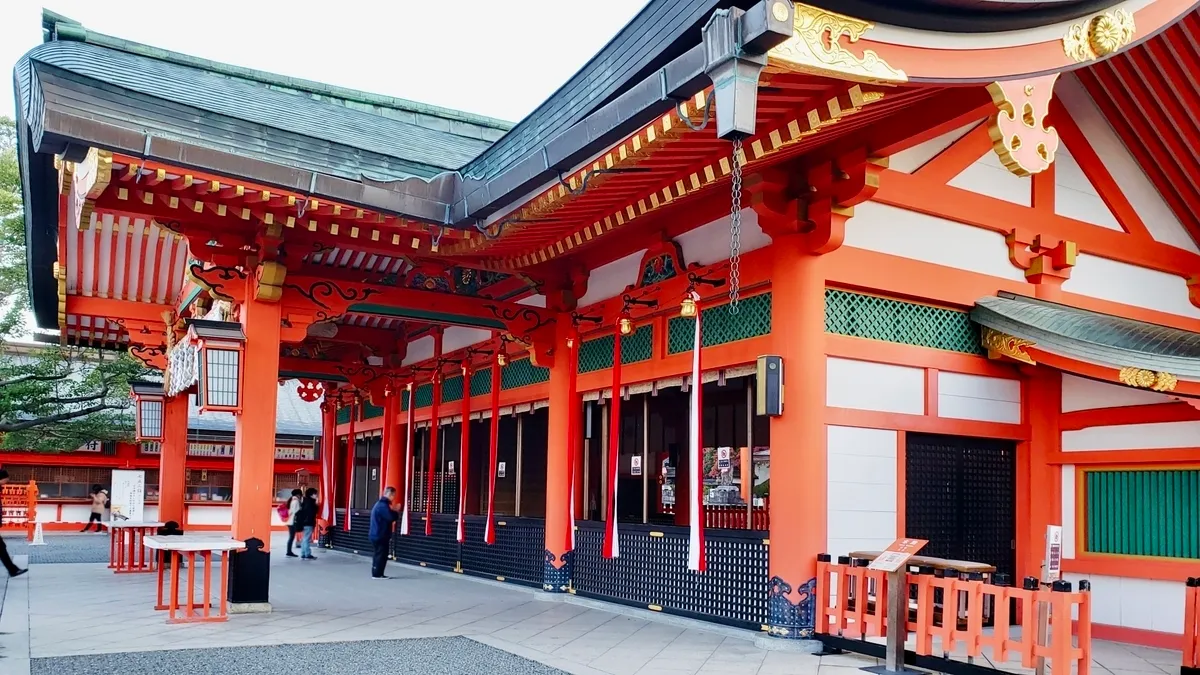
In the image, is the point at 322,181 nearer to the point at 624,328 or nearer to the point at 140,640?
the point at 624,328

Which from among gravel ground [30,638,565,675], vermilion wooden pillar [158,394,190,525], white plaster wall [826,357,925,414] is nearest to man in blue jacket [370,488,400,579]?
vermilion wooden pillar [158,394,190,525]

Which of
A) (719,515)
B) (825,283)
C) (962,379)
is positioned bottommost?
(719,515)

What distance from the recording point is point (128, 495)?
59.5 ft

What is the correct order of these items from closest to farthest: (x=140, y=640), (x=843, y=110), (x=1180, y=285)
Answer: (x=843, y=110) → (x=140, y=640) → (x=1180, y=285)

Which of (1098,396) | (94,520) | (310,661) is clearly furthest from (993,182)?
(94,520)

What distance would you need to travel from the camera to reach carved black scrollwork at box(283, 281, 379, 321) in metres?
9.10

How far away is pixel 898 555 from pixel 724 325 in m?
2.66

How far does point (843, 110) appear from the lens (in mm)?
5148

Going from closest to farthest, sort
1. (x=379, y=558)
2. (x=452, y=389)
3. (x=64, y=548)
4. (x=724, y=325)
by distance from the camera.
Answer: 1. (x=724, y=325)
2. (x=379, y=558)
3. (x=452, y=389)
4. (x=64, y=548)

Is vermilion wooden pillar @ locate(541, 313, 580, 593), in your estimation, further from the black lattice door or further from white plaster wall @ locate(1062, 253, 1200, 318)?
white plaster wall @ locate(1062, 253, 1200, 318)

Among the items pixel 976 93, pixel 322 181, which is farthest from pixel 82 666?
pixel 976 93

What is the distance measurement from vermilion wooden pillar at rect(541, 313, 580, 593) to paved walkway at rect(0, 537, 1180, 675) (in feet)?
1.01

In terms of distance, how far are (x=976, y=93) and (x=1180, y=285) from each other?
5.46 meters

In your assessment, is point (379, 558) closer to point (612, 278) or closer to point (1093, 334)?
point (612, 278)
